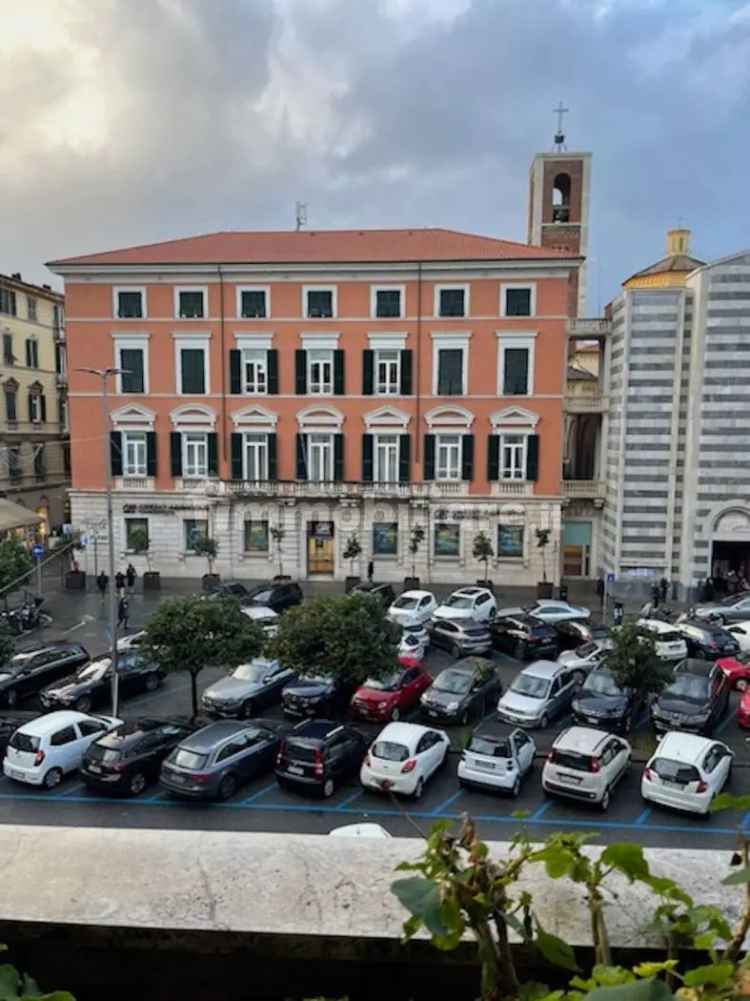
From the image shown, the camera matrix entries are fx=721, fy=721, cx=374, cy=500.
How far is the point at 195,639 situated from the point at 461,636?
1027cm

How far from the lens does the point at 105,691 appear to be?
2044 cm

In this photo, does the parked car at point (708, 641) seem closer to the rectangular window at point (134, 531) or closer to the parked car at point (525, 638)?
the parked car at point (525, 638)

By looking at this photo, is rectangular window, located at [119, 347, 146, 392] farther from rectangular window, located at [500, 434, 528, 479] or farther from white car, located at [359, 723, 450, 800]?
white car, located at [359, 723, 450, 800]

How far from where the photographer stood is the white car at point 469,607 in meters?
27.1

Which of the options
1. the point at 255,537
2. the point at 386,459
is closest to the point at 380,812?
the point at 386,459

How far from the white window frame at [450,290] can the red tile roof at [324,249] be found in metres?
A: 1.27

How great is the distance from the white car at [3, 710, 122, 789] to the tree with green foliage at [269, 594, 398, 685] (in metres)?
4.82

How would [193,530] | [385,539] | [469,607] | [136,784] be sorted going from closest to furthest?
[136,784]
[469,607]
[385,539]
[193,530]

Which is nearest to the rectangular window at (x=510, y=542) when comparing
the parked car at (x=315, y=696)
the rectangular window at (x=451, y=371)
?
the rectangular window at (x=451, y=371)

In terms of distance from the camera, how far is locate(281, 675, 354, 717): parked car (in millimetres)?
19250

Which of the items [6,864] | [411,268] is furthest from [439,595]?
[6,864]

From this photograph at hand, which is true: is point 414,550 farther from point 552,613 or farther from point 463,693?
point 463,693

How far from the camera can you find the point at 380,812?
14719mm

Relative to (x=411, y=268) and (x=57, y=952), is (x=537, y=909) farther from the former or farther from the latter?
(x=411, y=268)
